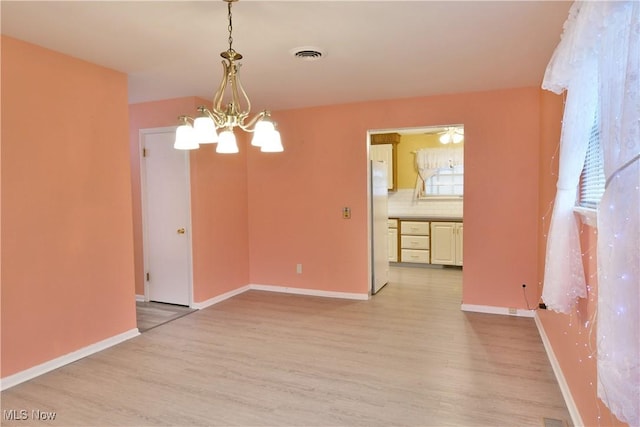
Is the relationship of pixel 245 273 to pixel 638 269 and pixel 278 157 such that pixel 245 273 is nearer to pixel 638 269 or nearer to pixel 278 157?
pixel 278 157

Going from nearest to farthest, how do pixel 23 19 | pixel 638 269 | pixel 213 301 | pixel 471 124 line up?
1. pixel 638 269
2. pixel 23 19
3. pixel 471 124
4. pixel 213 301

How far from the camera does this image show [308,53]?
2900mm

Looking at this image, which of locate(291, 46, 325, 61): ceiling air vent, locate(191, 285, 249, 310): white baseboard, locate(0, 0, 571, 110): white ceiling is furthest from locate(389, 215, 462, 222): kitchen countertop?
locate(291, 46, 325, 61): ceiling air vent

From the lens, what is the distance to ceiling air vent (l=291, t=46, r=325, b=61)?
283 centimetres

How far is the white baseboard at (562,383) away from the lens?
215 centimetres

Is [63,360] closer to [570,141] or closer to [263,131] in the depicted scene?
[263,131]

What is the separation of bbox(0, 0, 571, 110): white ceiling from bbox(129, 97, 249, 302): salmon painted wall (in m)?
0.72

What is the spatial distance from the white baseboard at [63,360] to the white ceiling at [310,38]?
7.37ft

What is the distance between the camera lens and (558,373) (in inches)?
105

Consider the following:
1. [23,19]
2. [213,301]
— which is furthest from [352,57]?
[213,301]

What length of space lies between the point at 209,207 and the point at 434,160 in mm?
4085

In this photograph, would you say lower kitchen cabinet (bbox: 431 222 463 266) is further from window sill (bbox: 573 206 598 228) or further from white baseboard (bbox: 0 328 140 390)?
white baseboard (bbox: 0 328 140 390)

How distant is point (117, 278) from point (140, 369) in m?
0.87

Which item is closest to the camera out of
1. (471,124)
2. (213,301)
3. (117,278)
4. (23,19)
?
(23,19)
